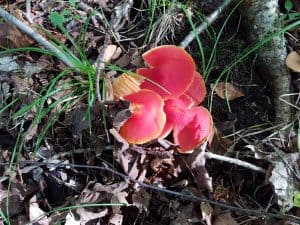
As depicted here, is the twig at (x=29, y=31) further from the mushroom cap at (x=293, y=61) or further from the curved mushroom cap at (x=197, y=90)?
the mushroom cap at (x=293, y=61)

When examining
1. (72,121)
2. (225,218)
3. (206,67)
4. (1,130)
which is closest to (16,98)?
(1,130)

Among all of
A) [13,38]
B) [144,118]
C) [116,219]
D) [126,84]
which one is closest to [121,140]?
[144,118]

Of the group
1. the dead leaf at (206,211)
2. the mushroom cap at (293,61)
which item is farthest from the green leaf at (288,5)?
the dead leaf at (206,211)

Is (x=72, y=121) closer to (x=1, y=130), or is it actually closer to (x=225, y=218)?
(x=1, y=130)

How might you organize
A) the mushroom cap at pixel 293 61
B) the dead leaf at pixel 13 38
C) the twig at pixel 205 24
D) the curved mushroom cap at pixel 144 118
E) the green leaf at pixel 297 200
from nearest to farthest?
the green leaf at pixel 297 200
the curved mushroom cap at pixel 144 118
the mushroom cap at pixel 293 61
the twig at pixel 205 24
the dead leaf at pixel 13 38

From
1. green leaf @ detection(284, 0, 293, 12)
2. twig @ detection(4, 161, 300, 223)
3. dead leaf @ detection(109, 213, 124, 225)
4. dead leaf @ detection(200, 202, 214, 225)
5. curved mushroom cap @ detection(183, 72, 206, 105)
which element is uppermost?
green leaf @ detection(284, 0, 293, 12)

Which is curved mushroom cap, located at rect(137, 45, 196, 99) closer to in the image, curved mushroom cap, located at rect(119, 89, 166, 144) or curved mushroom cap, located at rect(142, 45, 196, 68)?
curved mushroom cap, located at rect(142, 45, 196, 68)

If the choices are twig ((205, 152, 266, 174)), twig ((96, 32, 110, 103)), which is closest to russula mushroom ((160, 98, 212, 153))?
twig ((205, 152, 266, 174))
